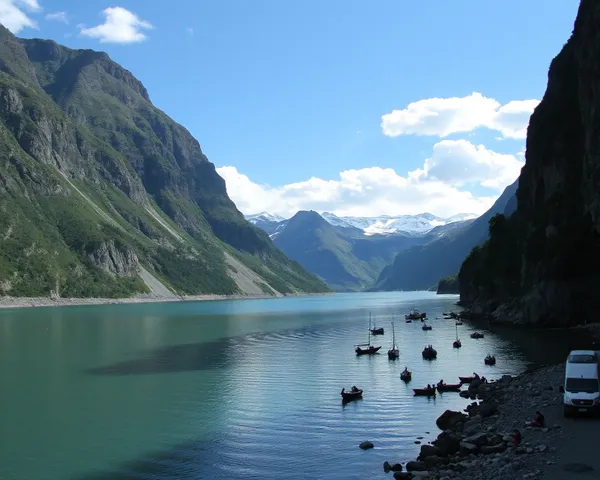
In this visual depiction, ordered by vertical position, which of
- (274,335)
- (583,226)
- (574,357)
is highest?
(583,226)

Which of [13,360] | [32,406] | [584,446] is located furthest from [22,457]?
[13,360]

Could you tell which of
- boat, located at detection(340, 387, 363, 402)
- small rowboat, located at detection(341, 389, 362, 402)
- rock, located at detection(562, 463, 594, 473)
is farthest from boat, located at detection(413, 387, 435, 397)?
rock, located at detection(562, 463, 594, 473)

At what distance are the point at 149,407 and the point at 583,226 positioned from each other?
9762cm

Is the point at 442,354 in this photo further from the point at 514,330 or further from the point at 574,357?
the point at 574,357

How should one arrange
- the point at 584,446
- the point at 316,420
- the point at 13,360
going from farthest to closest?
1. the point at 13,360
2. the point at 316,420
3. the point at 584,446

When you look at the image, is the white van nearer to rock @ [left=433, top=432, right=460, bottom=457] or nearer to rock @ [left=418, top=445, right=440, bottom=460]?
rock @ [left=433, top=432, right=460, bottom=457]

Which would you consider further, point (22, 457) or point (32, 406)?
point (32, 406)

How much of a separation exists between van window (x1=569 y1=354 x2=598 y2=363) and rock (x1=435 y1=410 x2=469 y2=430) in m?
10.1

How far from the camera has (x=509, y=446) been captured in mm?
33719

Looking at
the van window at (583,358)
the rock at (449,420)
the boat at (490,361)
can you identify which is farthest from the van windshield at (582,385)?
the boat at (490,361)

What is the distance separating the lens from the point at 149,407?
182 feet

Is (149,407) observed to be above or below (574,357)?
below

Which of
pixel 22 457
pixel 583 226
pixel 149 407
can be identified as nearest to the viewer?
pixel 22 457

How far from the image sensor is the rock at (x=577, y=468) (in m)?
27.5
